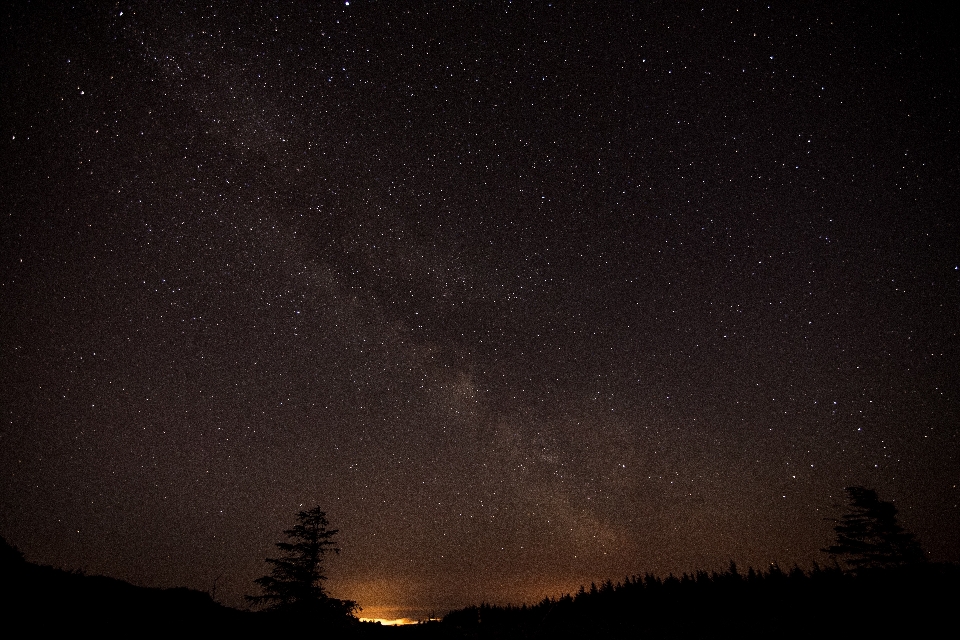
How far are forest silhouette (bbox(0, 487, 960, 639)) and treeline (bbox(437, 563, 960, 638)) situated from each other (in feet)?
0.16

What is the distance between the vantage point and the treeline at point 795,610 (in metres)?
13.3

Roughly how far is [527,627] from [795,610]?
10.9 metres

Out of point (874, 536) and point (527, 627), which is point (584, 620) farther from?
point (874, 536)

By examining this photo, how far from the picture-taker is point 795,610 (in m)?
16.1

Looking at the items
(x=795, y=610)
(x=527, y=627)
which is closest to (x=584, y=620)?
(x=527, y=627)

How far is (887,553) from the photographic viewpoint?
94.7 feet

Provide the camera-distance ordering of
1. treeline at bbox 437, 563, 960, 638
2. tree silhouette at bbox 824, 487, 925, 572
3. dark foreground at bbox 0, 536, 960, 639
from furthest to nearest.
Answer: tree silhouette at bbox 824, 487, 925, 572 → treeline at bbox 437, 563, 960, 638 → dark foreground at bbox 0, 536, 960, 639

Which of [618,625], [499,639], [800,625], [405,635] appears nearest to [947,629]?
[800,625]

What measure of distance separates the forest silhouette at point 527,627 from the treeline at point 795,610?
0.16 ft

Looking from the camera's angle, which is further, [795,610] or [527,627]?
[527,627]

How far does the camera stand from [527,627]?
2119cm

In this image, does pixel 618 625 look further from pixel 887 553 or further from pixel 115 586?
pixel 887 553

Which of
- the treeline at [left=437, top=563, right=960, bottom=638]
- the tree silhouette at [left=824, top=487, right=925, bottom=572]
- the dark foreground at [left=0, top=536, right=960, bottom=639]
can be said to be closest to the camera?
the dark foreground at [left=0, top=536, right=960, bottom=639]

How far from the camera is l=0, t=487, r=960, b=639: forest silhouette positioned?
1112cm
